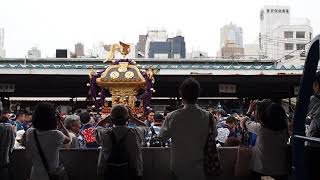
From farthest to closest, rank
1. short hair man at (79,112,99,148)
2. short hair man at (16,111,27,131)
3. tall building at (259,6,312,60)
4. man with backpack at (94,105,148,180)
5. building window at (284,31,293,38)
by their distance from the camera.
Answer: building window at (284,31,293,38) < tall building at (259,6,312,60) < short hair man at (16,111,27,131) < short hair man at (79,112,99,148) < man with backpack at (94,105,148,180)

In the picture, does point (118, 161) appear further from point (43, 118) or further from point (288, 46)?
point (288, 46)

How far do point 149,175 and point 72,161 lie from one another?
956 mm

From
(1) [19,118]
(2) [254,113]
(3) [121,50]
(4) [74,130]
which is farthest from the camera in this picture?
Answer: (3) [121,50]

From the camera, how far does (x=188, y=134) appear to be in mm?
4523

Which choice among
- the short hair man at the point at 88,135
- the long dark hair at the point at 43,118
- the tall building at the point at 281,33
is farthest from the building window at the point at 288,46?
the long dark hair at the point at 43,118

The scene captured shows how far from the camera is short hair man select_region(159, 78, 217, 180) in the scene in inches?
177

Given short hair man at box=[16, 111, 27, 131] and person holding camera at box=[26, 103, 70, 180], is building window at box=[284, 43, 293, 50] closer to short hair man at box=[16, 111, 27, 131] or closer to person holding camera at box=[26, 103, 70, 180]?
short hair man at box=[16, 111, 27, 131]

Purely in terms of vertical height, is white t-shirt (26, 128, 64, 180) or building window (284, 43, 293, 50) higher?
building window (284, 43, 293, 50)

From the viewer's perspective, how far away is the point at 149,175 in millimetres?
5734

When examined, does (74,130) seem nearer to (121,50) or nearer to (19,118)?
(19,118)

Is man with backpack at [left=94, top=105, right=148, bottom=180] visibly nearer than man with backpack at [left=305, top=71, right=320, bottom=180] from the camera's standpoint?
No

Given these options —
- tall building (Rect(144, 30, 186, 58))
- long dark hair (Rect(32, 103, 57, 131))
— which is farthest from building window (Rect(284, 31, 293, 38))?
long dark hair (Rect(32, 103, 57, 131))

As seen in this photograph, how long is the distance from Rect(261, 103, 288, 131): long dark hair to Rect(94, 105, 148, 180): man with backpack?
1.34 meters

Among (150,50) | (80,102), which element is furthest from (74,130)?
(150,50)
